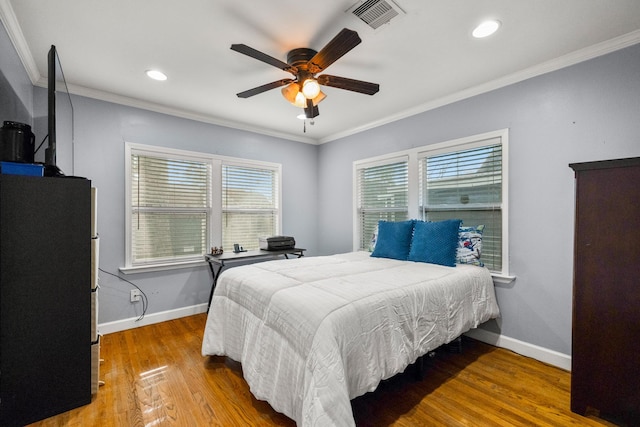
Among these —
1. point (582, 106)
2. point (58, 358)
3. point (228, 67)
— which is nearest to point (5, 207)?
point (58, 358)

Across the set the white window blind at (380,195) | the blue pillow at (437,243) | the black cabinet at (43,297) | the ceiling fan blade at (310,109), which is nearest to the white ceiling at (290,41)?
the ceiling fan blade at (310,109)

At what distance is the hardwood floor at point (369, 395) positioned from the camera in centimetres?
171

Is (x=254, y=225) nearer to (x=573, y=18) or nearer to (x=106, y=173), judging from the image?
(x=106, y=173)

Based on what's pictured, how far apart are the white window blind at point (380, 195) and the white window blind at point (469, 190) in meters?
0.29

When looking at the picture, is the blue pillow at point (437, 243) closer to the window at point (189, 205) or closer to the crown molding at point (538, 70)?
the crown molding at point (538, 70)

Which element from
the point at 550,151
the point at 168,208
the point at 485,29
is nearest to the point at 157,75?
the point at 168,208

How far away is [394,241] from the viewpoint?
3.06 m

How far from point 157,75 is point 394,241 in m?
2.79

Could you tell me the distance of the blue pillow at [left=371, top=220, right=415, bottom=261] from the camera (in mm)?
2996

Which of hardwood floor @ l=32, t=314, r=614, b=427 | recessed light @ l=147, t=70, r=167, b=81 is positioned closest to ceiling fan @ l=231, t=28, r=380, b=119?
recessed light @ l=147, t=70, r=167, b=81

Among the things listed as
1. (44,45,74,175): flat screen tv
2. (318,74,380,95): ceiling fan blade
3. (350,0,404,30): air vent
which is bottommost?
(44,45,74,175): flat screen tv

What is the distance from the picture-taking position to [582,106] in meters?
2.24

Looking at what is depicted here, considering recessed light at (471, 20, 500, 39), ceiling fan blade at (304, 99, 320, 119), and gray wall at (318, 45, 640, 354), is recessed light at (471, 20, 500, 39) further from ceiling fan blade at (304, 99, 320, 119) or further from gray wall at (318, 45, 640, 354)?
ceiling fan blade at (304, 99, 320, 119)

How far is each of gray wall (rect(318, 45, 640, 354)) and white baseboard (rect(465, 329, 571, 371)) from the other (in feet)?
0.15
